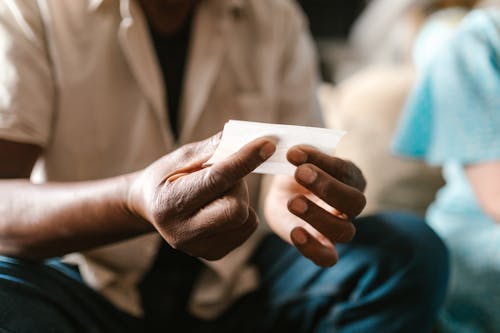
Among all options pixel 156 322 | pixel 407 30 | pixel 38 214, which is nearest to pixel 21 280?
pixel 38 214

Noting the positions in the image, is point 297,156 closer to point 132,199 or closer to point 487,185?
point 132,199

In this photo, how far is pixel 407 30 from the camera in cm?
137

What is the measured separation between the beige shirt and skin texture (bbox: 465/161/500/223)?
0.32m

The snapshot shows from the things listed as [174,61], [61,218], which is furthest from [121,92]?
[61,218]

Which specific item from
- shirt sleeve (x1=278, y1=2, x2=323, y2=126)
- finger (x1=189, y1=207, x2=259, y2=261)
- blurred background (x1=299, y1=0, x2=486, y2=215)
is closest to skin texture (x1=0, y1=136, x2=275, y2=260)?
finger (x1=189, y1=207, x2=259, y2=261)

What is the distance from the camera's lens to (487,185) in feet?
2.32

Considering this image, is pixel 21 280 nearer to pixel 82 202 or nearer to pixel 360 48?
pixel 82 202

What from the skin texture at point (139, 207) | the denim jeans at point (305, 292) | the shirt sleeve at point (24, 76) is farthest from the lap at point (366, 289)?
the shirt sleeve at point (24, 76)

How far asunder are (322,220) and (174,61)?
0.36 metres

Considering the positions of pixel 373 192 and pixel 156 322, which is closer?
pixel 156 322

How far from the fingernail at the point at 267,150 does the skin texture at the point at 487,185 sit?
426mm

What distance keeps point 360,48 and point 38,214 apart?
124cm

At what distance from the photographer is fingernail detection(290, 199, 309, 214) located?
50cm

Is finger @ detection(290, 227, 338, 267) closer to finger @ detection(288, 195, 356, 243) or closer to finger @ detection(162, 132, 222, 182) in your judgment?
finger @ detection(288, 195, 356, 243)
